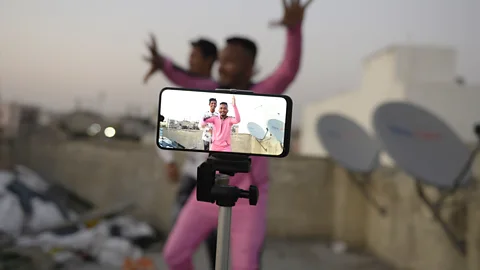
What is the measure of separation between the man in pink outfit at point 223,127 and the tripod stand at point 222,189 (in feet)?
0.06

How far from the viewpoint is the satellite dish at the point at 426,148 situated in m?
1.78

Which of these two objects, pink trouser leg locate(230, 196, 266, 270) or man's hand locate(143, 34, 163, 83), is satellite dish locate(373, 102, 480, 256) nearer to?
pink trouser leg locate(230, 196, 266, 270)

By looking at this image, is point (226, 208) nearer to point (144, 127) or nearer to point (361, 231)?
point (144, 127)

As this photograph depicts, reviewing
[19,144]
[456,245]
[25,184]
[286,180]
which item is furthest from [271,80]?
[19,144]

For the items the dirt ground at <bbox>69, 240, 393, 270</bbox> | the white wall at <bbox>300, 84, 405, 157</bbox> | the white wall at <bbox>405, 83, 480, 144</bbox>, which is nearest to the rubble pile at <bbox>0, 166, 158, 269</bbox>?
the dirt ground at <bbox>69, 240, 393, 270</bbox>

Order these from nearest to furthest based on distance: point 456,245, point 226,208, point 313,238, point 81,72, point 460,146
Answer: point 226,208, point 460,146, point 456,245, point 81,72, point 313,238

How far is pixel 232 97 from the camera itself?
2.57ft

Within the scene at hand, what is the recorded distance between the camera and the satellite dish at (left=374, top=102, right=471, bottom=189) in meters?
1.79

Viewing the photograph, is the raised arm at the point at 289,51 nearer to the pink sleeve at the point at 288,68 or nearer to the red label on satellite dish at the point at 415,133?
the pink sleeve at the point at 288,68

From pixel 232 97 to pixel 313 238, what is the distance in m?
2.79

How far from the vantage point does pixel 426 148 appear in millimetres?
1831

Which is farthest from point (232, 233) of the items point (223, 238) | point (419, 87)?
point (419, 87)

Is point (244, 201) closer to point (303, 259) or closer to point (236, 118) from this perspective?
point (236, 118)

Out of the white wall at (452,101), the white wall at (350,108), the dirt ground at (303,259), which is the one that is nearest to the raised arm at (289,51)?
the dirt ground at (303,259)
